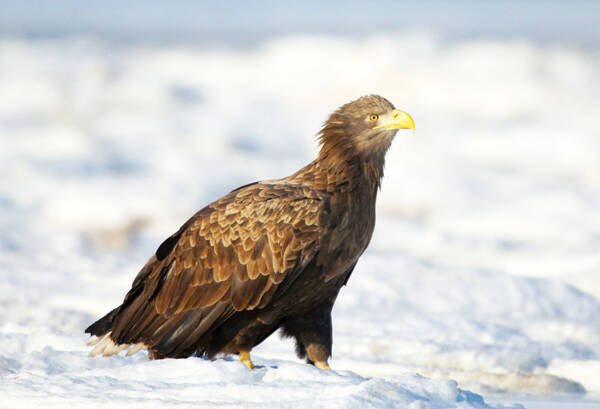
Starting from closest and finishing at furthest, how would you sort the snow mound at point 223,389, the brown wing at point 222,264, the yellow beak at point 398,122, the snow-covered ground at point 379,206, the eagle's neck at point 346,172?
the snow mound at point 223,389 → the snow-covered ground at point 379,206 → the brown wing at point 222,264 → the eagle's neck at point 346,172 → the yellow beak at point 398,122

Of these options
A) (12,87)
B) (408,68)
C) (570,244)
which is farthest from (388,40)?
(570,244)

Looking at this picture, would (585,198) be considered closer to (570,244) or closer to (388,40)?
(570,244)

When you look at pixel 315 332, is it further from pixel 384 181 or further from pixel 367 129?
pixel 384 181

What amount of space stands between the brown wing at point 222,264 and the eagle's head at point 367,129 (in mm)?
463

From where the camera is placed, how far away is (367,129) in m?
6.12

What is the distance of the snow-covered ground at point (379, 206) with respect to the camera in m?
5.22

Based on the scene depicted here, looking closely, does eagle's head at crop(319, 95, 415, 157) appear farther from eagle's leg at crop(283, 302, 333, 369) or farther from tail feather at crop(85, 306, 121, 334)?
tail feather at crop(85, 306, 121, 334)

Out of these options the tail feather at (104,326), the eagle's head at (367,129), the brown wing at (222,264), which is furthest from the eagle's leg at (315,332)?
the tail feather at (104,326)

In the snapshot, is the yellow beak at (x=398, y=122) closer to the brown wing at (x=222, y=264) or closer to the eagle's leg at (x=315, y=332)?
the brown wing at (x=222, y=264)

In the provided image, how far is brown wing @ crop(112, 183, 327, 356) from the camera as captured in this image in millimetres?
5605

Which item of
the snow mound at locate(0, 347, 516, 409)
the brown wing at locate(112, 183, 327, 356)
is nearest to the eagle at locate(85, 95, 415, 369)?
the brown wing at locate(112, 183, 327, 356)

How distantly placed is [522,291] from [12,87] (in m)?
13.7

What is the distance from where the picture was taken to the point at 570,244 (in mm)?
12547

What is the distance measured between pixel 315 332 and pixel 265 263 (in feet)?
1.84
